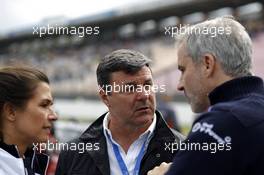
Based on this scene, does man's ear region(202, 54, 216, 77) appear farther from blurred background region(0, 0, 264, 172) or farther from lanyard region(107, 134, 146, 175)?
blurred background region(0, 0, 264, 172)

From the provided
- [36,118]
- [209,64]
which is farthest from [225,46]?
[36,118]

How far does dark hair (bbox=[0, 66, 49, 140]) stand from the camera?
2.08 meters

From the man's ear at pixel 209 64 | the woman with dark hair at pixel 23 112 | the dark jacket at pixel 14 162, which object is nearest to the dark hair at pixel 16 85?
the woman with dark hair at pixel 23 112

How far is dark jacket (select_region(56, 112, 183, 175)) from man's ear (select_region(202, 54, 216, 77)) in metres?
0.82

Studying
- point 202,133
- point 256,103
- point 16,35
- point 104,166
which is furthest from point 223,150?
point 16,35

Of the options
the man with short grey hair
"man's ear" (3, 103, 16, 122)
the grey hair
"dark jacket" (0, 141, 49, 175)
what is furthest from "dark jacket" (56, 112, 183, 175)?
the grey hair

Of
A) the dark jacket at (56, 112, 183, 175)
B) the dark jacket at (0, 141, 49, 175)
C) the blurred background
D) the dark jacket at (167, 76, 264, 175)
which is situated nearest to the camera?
the dark jacket at (167, 76, 264, 175)

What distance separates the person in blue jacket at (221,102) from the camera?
4.72ft

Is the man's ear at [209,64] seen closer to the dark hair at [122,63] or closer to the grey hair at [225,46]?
the grey hair at [225,46]

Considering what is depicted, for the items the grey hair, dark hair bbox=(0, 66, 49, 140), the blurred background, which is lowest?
the blurred background

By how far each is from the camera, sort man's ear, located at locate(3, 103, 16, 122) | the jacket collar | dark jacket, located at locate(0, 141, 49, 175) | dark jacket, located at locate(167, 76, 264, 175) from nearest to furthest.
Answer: dark jacket, located at locate(167, 76, 264, 175)
the jacket collar
dark jacket, located at locate(0, 141, 49, 175)
man's ear, located at locate(3, 103, 16, 122)

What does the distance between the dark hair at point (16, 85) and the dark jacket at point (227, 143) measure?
2.92 feet

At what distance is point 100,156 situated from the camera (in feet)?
7.91

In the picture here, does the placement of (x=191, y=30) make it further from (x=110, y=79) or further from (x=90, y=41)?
(x=90, y=41)
